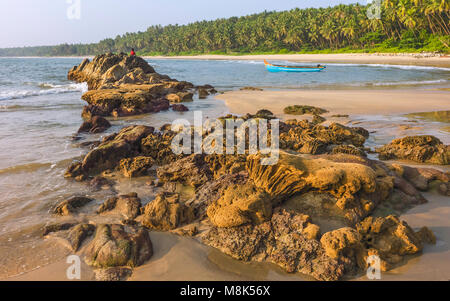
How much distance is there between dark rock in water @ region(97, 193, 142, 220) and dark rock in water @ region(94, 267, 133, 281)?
4.36ft

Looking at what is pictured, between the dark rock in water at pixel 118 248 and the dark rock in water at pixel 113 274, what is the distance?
0.25 feet

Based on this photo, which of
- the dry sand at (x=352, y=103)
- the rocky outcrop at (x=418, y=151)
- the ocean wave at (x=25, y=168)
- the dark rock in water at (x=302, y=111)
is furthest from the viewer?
the dry sand at (x=352, y=103)

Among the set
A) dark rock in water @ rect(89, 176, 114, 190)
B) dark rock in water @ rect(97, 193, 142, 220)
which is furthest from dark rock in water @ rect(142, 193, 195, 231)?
dark rock in water @ rect(89, 176, 114, 190)

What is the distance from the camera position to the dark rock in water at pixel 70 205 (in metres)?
5.44

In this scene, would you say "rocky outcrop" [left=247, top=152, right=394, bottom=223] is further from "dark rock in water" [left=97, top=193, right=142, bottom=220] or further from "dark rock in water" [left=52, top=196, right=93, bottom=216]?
"dark rock in water" [left=52, top=196, right=93, bottom=216]

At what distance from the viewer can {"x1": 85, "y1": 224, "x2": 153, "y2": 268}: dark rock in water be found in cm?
402

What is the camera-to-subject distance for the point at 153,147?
317 inches

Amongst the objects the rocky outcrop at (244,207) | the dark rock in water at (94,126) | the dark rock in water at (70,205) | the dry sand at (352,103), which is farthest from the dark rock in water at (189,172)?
the dry sand at (352,103)

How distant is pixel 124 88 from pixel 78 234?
15.2 metres
